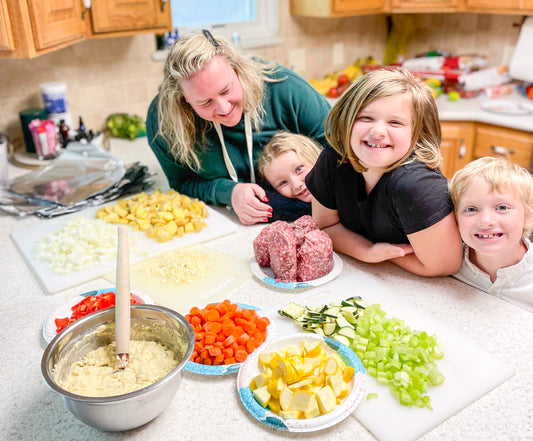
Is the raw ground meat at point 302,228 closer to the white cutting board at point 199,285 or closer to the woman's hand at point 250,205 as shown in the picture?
the white cutting board at point 199,285

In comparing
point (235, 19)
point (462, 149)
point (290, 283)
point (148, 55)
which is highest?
point (235, 19)

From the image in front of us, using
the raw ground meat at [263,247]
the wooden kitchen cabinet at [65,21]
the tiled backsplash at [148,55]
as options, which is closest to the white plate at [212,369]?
the raw ground meat at [263,247]

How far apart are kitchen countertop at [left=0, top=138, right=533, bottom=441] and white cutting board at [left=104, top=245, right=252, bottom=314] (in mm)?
40

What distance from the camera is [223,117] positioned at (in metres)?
1.53

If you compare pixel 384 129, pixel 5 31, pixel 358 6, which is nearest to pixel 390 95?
pixel 384 129

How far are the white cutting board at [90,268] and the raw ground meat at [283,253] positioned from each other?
1.03 ft

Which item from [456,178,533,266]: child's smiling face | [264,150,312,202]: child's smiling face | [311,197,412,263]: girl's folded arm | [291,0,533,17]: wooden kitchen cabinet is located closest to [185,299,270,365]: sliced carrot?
[311,197,412,263]: girl's folded arm

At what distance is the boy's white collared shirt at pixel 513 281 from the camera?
1.11 meters

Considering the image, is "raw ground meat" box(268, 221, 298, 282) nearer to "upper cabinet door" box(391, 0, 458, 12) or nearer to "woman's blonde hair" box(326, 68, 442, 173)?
"woman's blonde hair" box(326, 68, 442, 173)

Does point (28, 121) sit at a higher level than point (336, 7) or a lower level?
lower

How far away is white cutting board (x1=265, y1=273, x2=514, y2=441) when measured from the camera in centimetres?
81

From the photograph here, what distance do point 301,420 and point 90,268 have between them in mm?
743

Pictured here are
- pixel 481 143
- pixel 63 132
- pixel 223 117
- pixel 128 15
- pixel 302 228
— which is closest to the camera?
pixel 302 228

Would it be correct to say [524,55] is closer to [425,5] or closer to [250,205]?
[425,5]
